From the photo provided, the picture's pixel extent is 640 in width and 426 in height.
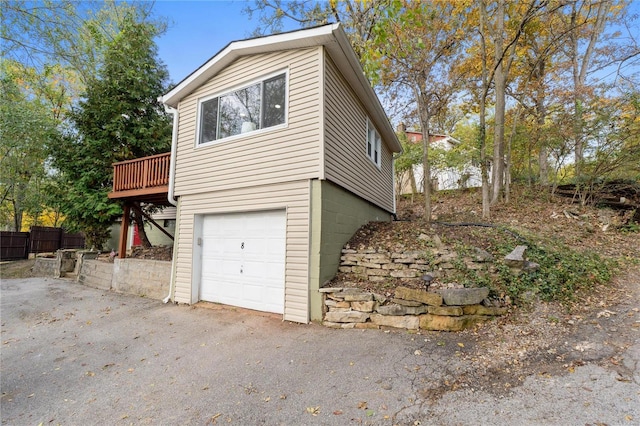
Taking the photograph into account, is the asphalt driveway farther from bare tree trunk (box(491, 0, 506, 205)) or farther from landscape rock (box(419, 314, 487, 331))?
bare tree trunk (box(491, 0, 506, 205))

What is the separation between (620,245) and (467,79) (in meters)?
8.94

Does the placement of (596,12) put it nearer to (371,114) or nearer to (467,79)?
(467,79)

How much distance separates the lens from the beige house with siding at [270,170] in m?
5.11

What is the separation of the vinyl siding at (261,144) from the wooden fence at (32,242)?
1363 centimetres

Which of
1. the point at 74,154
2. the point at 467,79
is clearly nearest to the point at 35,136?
the point at 74,154

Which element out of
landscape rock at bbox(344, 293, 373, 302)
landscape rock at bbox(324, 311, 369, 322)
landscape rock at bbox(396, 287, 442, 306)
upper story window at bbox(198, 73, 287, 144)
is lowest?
landscape rock at bbox(324, 311, 369, 322)

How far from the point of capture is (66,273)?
10.0m

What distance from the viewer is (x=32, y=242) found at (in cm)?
1438

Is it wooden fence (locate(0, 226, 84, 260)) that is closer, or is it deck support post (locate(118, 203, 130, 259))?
deck support post (locate(118, 203, 130, 259))

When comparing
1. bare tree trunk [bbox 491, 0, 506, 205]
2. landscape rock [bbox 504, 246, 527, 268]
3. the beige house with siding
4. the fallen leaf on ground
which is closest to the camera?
the fallen leaf on ground

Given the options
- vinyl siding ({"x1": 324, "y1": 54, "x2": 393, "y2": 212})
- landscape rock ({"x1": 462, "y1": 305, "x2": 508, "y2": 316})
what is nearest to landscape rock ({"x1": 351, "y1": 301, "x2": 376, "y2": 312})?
landscape rock ({"x1": 462, "y1": 305, "x2": 508, "y2": 316})

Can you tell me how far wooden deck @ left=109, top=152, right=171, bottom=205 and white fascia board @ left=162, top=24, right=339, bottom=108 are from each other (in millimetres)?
1710

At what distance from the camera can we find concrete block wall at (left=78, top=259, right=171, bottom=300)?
23.4 feet

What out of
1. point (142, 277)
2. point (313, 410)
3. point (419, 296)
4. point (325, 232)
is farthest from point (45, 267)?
point (419, 296)
